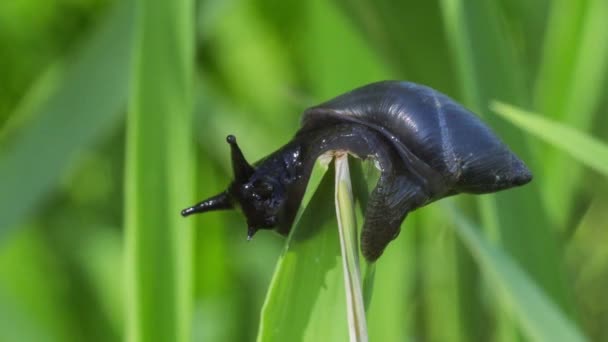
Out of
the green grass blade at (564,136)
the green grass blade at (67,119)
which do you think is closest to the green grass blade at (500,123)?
the green grass blade at (564,136)

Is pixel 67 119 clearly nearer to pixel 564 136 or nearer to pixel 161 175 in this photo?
pixel 161 175

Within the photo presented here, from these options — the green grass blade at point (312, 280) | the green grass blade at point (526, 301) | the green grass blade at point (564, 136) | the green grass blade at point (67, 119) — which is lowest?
the green grass blade at point (526, 301)

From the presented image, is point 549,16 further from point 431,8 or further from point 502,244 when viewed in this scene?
point 502,244

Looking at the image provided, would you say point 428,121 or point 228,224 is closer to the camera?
point 428,121

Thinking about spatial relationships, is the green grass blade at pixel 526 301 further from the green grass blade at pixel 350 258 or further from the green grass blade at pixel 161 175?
the green grass blade at pixel 161 175

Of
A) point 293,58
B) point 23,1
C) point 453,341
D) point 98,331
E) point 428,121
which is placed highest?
point 23,1

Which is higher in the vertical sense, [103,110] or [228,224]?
[103,110]

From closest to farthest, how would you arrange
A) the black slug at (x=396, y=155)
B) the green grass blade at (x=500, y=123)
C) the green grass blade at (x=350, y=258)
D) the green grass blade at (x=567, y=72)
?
the green grass blade at (x=350, y=258), the black slug at (x=396, y=155), the green grass blade at (x=500, y=123), the green grass blade at (x=567, y=72)

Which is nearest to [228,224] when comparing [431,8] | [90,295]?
[90,295]
